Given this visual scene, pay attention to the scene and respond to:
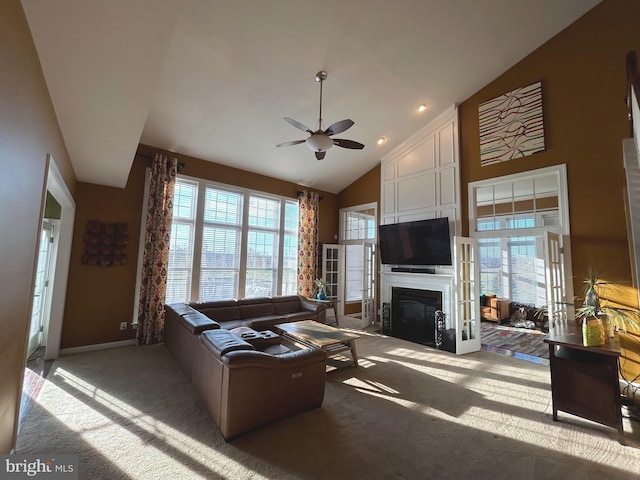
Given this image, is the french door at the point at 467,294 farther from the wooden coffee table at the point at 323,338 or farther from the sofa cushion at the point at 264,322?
the sofa cushion at the point at 264,322

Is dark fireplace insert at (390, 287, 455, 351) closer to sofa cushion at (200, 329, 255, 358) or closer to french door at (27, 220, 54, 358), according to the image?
sofa cushion at (200, 329, 255, 358)

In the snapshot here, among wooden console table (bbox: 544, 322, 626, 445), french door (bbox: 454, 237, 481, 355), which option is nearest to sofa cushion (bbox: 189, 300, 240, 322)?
french door (bbox: 454, 237, 481, 355)

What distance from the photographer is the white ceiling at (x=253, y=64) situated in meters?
1.84

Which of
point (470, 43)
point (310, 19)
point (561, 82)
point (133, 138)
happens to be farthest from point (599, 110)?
point (133, 138)

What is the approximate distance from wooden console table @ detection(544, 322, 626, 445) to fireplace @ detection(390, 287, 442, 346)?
8.05ft

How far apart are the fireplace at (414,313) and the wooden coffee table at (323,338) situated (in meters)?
2.00

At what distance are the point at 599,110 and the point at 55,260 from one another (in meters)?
7.91

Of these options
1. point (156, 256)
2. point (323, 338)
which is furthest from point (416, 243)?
point (156, 256)

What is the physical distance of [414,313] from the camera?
5.55 meters

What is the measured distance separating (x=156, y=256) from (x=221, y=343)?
287 cm

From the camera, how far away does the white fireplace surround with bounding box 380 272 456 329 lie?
196 inches

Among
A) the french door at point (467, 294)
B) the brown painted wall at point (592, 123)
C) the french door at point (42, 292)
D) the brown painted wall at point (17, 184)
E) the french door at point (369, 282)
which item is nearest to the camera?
the brown painted wall at point (17, 184)

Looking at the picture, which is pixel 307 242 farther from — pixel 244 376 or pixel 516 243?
pixel 516 243

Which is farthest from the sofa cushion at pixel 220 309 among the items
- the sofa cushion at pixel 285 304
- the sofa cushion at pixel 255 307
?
the sofa cushion at pixel 285 304
